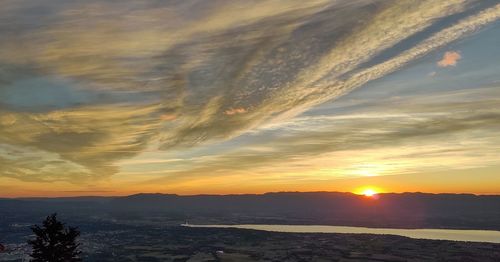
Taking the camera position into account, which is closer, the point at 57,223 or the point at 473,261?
the point at 57,223

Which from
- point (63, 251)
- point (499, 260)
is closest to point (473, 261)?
point (499, 260)

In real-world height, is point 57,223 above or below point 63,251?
above

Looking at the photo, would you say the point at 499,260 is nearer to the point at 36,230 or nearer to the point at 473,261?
the point at 473,261

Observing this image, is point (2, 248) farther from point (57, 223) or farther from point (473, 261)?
point (473, 261)

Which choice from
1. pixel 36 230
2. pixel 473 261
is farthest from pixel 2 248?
pixel 473 261

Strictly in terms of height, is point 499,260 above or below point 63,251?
below

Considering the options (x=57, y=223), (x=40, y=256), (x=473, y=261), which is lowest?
(x=473, y=261)

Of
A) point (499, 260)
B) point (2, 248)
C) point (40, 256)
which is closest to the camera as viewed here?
point (2, 248)

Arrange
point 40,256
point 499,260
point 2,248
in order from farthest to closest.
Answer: point 499,260
point 40,256
point 2,248
